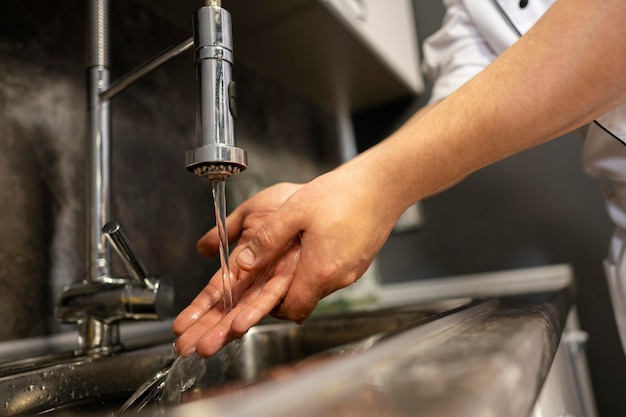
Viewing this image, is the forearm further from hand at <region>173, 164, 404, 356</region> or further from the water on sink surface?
the water on sink surface

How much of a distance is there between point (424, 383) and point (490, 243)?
3.65 feet

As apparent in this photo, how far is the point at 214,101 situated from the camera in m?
0.46

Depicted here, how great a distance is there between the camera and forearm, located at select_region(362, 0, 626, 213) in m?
0.40

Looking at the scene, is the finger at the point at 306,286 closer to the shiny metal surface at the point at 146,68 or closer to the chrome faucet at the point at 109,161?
the chrome faucet at the point at 109,161

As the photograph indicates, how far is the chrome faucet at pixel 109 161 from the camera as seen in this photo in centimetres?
45

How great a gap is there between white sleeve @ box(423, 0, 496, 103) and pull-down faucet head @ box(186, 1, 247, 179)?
450mm

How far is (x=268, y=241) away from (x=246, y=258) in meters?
0.03

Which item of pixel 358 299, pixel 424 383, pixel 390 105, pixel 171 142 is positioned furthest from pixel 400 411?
pixel 390 105

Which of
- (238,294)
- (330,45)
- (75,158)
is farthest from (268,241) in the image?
(330,45)

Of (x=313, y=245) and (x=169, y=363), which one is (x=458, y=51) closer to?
(x=313, y=245)

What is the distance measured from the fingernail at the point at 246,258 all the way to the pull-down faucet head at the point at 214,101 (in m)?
0.08

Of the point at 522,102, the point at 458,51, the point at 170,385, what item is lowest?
the point at 170,385

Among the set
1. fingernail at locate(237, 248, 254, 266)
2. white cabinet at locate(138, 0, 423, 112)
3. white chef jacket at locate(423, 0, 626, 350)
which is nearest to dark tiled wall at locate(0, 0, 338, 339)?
white cabinet at locate(138, 0, 423, 112)

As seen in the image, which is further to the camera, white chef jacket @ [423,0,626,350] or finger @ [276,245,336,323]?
white chef jacket @ [423,0,626,350]
